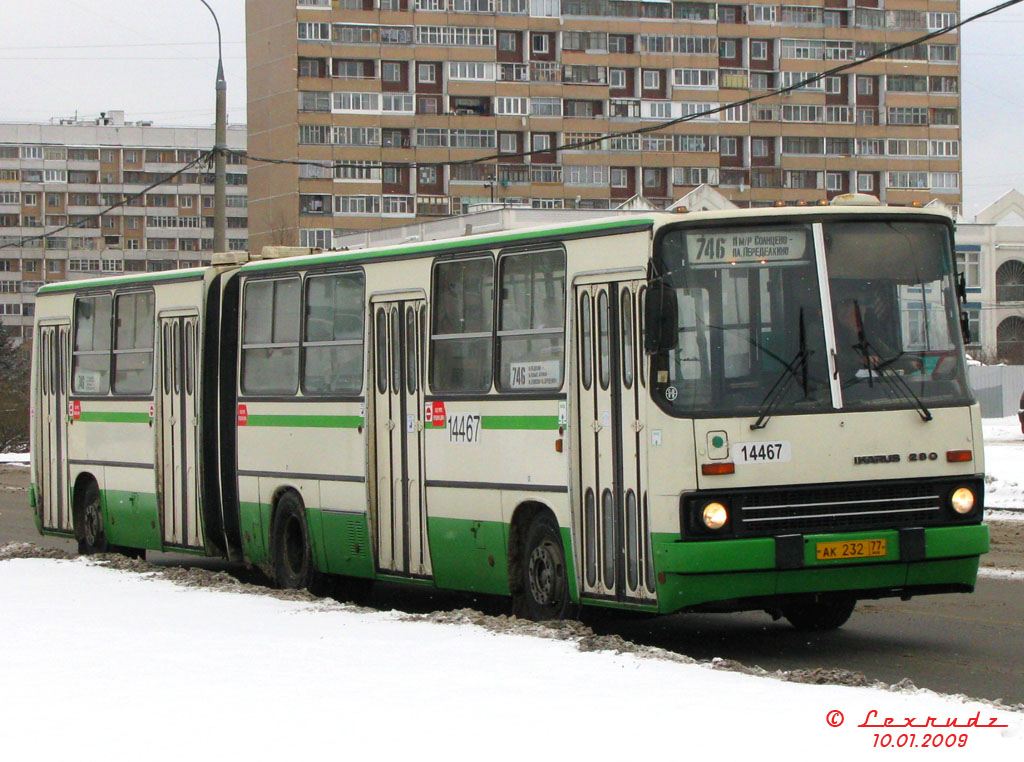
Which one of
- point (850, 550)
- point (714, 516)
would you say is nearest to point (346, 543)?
point (714, 516)

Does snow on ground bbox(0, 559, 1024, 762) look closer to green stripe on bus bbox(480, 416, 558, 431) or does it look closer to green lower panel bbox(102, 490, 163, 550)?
green stripe on bus bbox(480, 416, 558, 431)

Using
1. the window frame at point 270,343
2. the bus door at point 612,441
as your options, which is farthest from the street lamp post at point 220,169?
the bus door at point 612,441

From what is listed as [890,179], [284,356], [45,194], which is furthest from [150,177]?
[284,356]

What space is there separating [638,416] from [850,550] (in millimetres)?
1575

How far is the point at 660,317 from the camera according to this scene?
10.9 meters

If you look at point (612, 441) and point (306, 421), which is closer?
point (612, 441)

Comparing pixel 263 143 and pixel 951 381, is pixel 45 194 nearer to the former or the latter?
pixel 263 143

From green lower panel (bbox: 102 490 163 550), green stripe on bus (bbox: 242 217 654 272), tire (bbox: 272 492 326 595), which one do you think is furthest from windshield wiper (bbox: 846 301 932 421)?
green lower panel (bbox: 102 490 163 550)

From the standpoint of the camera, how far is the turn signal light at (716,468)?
10.9m

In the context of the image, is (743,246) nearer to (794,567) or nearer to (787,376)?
(787,376)

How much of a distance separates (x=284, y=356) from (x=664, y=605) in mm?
6029

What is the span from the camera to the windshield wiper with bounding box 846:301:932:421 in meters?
11.3

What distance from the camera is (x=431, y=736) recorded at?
7.59m

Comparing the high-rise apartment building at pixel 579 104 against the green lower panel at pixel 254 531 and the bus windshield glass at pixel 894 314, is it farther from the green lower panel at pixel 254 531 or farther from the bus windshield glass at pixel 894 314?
the bus windshield glass at pixel 894 314
